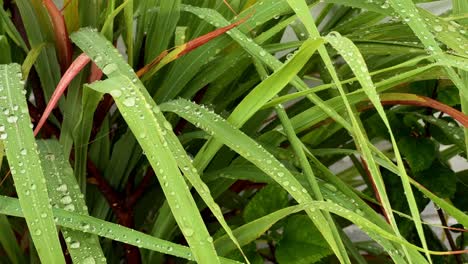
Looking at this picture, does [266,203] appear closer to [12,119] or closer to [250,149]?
[250,149]

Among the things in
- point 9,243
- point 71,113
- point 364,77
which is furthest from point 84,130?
point 364,77

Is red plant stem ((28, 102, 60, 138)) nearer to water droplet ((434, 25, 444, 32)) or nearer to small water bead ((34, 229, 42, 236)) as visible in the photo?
small water bead ((34, 229, 42, 236))

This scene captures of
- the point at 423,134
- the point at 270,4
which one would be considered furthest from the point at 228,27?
the point at 423,134

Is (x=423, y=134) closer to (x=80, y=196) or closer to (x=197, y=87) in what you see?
(x=197, y=87)

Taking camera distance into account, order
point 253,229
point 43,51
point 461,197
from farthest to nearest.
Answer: point 461,197, point 43,51, point 253,229

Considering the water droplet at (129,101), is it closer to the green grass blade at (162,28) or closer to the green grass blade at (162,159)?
the green grass blade at (162,159)

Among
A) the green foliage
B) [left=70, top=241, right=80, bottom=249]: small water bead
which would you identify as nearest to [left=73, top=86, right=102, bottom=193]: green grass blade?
the green foliage

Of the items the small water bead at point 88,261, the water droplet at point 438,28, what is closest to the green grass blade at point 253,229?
the small water bead at point 88,261
